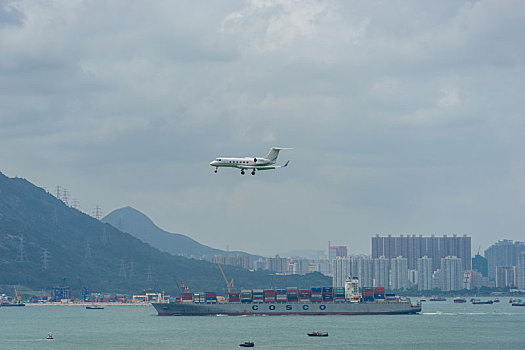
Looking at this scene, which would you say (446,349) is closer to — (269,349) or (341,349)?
(341,349)

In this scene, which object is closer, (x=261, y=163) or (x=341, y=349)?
(x=261, y=163)

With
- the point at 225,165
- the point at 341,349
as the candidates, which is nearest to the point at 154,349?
the point at 341,349

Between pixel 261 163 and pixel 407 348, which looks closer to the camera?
pixel 261 163

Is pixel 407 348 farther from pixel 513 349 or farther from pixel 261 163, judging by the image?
pixel 261 163

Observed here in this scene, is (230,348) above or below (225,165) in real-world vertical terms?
below

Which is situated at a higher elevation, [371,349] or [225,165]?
[225,165]

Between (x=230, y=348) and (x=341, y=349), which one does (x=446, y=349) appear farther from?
(x=230, y=348)

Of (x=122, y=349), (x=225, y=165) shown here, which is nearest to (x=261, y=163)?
(x=225, y=165)
